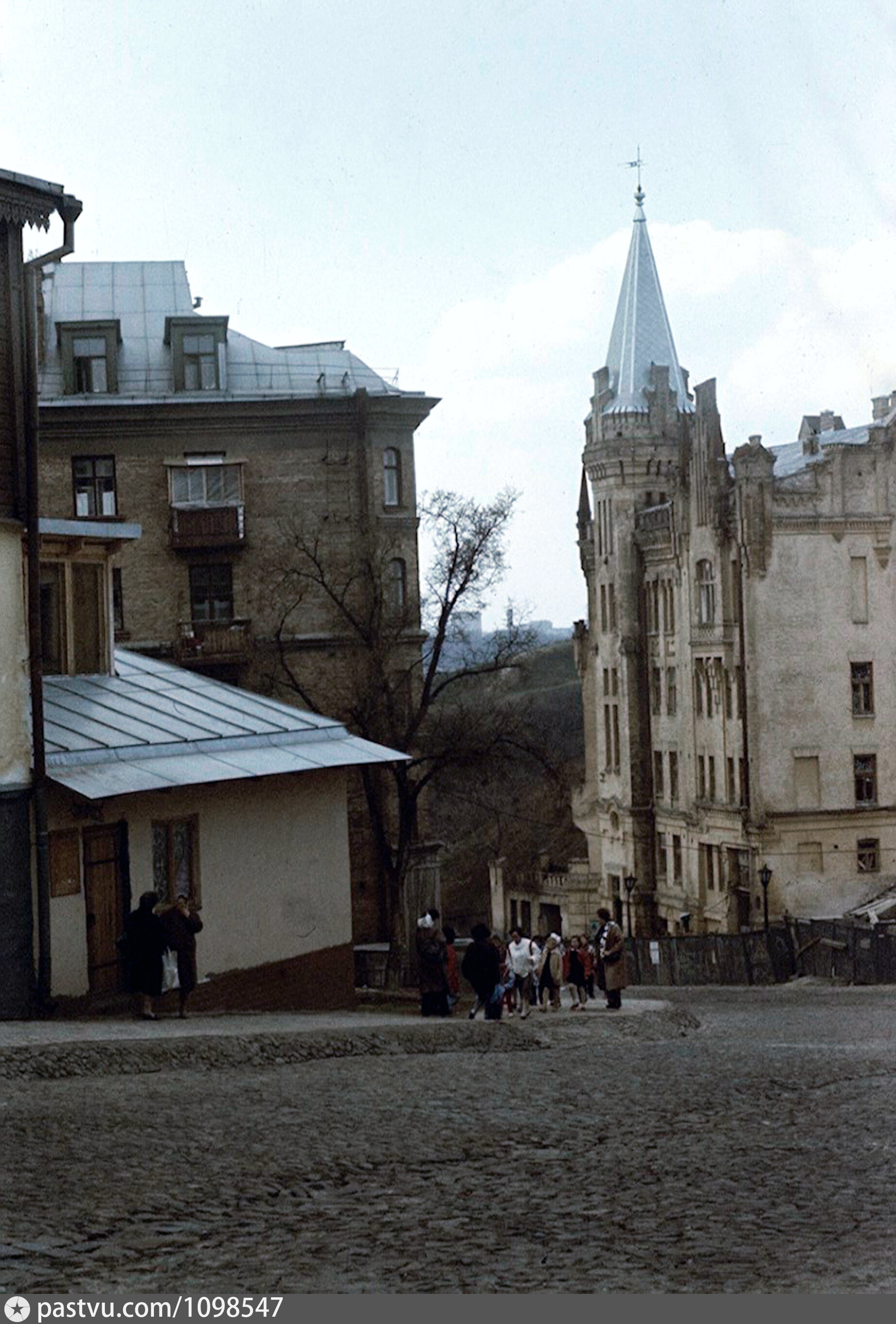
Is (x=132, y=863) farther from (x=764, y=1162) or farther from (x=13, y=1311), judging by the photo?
(x=13, y=1311)

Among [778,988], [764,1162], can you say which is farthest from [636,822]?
[764,1162]

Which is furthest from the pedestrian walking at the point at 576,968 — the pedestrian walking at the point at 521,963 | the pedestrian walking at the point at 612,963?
the pedestrian walking at the point at 612,963

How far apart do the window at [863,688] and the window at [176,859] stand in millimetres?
50213

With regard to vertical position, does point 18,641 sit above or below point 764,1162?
above

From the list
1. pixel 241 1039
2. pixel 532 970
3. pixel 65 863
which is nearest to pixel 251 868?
pixel 65 863

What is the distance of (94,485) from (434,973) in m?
32.0

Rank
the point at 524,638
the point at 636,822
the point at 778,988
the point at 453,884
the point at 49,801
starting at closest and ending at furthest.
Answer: the point at 49,801 → the point at 778,988 → the point at 524,638 → the point at 636,822 → the point at 453,884

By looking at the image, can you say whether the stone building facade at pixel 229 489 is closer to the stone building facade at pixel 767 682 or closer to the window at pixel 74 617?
the stone building facade at pixel 767 682

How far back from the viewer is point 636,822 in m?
83.6

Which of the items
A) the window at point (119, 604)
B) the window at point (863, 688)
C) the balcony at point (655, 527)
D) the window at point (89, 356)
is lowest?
the window at point (863, 688)

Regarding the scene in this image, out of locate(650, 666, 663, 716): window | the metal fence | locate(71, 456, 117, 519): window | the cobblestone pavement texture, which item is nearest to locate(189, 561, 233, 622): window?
locate(71, 456, 117, 519): window

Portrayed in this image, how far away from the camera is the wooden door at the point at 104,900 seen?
2394 cm

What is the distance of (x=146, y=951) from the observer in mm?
21734

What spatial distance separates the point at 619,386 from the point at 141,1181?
254ft
